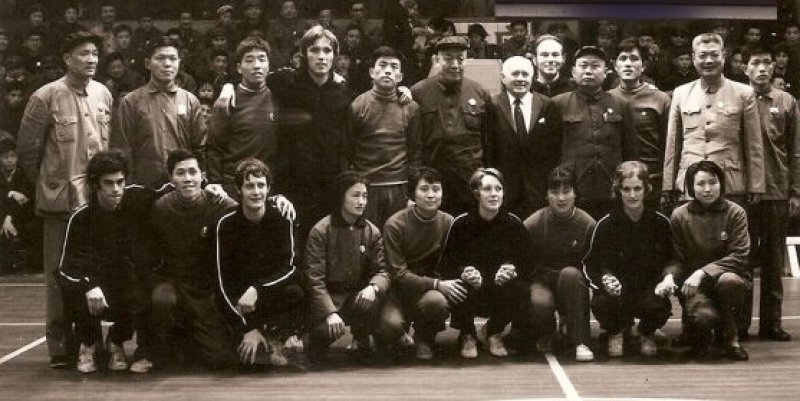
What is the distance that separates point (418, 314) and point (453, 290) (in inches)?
9.6

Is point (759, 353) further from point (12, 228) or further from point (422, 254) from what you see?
point (12, 228)

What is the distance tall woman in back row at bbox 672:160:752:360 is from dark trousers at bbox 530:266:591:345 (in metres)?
0.46

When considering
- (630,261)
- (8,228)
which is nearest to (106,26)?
(8,228)

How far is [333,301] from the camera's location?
22.8 feet

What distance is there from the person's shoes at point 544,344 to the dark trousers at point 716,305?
2.59ft

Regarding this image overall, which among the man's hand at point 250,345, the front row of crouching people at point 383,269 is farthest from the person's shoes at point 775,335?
the man's hand at point 250,345

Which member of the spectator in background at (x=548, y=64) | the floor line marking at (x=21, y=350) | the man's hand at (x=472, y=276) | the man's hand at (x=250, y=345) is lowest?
the floor line marking at (x=21, y=350)

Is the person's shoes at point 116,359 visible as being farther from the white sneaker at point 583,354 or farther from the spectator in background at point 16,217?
the spectator in background at point 16,217

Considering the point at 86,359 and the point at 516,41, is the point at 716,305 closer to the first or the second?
the point at 86,359

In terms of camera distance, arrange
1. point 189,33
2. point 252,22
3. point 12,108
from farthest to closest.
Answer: point 189,33
point 252,22
point 12,108

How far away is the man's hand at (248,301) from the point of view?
259 inches

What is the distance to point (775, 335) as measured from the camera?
24.4ft

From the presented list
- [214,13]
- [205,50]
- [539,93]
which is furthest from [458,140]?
[214,13]

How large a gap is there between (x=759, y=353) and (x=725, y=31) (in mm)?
6434
